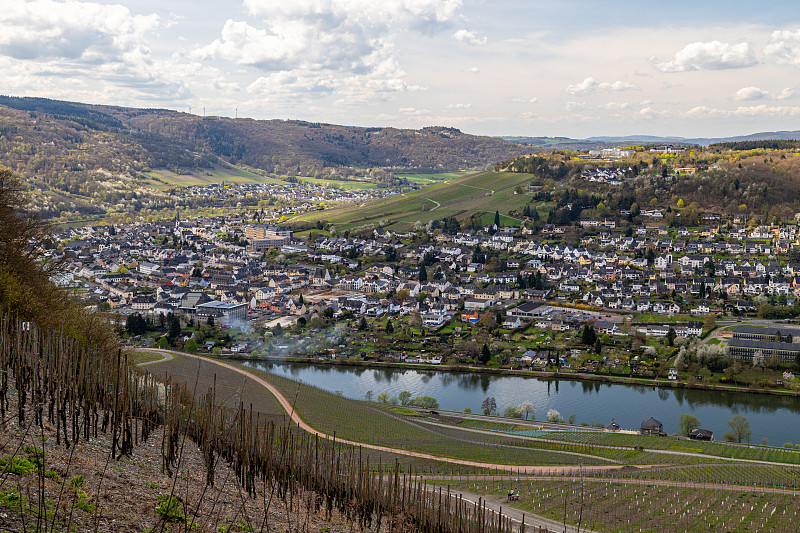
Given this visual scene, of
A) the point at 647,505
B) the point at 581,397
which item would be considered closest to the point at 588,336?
the point at 581,397

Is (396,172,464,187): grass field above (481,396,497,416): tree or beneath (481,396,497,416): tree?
above

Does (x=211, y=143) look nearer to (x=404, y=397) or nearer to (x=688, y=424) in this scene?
(x=404, y=397)

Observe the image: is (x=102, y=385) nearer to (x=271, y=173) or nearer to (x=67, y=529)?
(x=67, y=529)

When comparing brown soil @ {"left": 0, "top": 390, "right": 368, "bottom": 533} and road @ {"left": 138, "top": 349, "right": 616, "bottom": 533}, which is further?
road @ {"left": 138, "top": 349, "right": 616, "bottom": 533}

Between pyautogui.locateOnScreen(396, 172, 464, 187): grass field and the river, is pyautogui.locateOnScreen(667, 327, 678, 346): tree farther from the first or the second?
pyautogui.locateOnScreen(396, 172, 464, 187): grass field

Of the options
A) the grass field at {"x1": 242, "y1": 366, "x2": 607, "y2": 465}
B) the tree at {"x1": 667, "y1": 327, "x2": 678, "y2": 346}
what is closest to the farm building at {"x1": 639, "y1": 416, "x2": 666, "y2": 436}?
the grass field at {"x1": 242, "y1": 366, "x2": 607, "y2": 465}

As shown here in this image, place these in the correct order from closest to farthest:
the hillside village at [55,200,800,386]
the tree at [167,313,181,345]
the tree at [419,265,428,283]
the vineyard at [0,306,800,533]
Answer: the vineyard at [0,306,800,533], the tree at [167,313,181,345], the hillside village at [55,200,800,386], the tree at [419,265,428,283]

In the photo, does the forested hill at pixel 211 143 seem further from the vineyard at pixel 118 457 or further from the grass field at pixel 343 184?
the vineyard at pixel 118 457

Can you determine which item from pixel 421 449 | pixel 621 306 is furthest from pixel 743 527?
pixel 621 306
